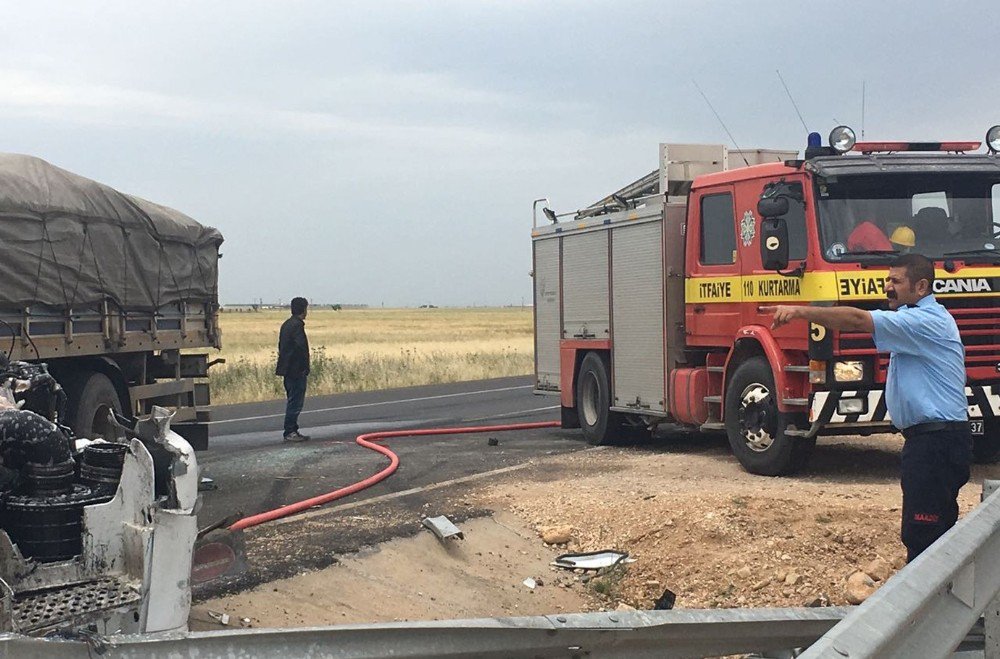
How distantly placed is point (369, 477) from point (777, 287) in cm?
421

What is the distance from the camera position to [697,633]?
416 cm

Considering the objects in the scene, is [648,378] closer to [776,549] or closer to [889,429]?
[889,429]

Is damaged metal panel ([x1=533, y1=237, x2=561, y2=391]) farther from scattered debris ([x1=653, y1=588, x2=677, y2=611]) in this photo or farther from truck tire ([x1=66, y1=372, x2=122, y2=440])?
scattered debris ([x1=653, y1=588, x2=677, y2=611])

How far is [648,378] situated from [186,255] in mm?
5396

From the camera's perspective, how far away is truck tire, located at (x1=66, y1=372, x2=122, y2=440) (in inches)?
435

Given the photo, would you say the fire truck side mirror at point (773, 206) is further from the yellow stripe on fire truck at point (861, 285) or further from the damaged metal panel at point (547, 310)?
the damaged metal panel at point (547, 310)

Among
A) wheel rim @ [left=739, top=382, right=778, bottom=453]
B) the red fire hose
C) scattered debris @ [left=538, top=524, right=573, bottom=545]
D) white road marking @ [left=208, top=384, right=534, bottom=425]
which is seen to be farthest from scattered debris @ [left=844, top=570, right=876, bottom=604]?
white road marking @ [left=208, top=384, right=534, bottom=425]

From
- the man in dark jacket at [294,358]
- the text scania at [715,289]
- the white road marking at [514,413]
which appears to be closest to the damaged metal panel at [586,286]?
the text scania at [715,289]

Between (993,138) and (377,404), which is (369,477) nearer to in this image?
(993,138)

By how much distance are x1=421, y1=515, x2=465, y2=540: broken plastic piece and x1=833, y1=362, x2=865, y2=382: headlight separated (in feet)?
12.3

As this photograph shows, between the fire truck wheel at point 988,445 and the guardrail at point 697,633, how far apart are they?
7.90 metres

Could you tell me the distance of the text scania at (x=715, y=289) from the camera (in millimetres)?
12078

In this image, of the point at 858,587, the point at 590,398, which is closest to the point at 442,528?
the point at 858,587

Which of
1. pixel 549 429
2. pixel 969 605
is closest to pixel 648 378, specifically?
pixel 549 429
